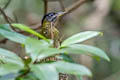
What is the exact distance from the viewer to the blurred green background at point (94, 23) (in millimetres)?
4883

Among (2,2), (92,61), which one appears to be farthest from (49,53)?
(92,61)

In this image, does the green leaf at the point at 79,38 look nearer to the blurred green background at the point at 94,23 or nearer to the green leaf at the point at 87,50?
the green leaf at the point at 87,50

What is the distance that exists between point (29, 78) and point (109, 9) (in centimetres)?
452

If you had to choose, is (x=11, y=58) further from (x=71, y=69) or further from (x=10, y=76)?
(x=71, y=69)

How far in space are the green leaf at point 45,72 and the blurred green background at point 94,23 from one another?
3.45m

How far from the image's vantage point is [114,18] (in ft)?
19.0

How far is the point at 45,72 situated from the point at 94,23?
4524 mm

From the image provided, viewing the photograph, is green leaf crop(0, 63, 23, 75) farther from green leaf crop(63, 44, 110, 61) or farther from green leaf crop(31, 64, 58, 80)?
green leaf crop(63, 44, 110, 61)

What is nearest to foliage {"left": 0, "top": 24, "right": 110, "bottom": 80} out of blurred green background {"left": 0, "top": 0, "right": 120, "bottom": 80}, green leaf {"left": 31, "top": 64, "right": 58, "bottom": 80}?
green leaf {"left": 31, "top": 64, "right": 58, "bottom": 80}

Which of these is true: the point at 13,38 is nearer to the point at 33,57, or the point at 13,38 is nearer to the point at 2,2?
the point at 33,57

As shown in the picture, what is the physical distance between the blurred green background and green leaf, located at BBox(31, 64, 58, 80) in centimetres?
345

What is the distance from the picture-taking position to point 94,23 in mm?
5465

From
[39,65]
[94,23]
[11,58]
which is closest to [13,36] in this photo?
[11,58]

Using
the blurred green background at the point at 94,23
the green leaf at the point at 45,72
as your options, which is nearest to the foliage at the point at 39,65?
the green leaf at the point at 45,72
